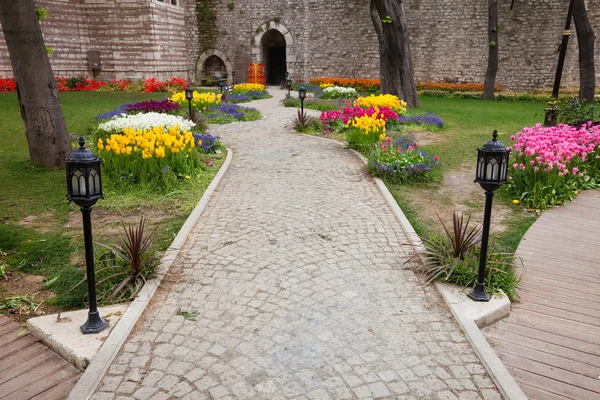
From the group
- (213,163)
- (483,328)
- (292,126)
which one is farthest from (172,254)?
(292,126)

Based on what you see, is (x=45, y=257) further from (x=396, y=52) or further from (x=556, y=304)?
(x=396, y=52)

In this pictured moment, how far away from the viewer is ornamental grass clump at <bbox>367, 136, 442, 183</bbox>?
8.13 metres

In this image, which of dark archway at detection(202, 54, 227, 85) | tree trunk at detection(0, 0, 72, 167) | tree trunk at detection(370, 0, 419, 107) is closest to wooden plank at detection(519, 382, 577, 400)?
tree trunk at detection(0, 0, 72, 167)

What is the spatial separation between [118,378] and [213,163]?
6229mm

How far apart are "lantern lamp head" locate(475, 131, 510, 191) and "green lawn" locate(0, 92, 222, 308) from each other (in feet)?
10.9

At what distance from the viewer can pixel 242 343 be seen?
3619mm

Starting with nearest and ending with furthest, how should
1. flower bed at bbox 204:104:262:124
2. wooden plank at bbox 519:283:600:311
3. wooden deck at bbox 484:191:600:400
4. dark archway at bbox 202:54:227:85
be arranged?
wooden deck at bbox 484:191:600:400, wooden plank at bbox 519:283:600:311, flower bed at bbox 204:104:262:124, dark archway at bbox 202:54:227:85

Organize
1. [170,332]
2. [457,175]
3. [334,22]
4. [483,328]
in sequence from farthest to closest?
[334,22] → [457,175] → [483,328] → [170,332]

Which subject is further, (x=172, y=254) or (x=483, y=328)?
(x=172, y=254)

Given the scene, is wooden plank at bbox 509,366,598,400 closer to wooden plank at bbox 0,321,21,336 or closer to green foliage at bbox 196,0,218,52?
wooden plank at bbox 0,321,21,336

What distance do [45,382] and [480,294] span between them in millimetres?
3383

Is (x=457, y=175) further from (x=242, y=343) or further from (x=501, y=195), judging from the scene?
(x=242, y=343)

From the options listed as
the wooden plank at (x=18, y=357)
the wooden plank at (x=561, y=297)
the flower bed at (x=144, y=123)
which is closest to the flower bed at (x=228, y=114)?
the flower bed at (x=144, y=123)

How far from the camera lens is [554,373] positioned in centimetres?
345
